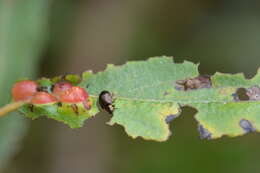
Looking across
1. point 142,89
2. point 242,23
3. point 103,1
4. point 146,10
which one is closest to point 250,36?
point 242,23

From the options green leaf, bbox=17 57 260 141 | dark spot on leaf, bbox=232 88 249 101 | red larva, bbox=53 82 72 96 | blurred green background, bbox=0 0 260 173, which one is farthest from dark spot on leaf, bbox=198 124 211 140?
blurred green background, bbox=0 0 260 173

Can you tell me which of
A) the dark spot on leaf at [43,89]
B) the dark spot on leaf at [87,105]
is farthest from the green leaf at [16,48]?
the dark spot on leaf at [87,105]

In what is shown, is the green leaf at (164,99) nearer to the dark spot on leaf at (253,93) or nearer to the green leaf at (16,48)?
the dark spot on leaf at (253,93)

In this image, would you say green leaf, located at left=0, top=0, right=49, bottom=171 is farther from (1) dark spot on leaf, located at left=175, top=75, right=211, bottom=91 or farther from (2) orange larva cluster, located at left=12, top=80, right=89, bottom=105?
(1) dark spot on leaf, located at left=175, top=75, right=211, bottom=91

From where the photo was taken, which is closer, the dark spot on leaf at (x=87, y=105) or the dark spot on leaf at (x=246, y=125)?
the dark spot on leaf at (x=246, y=125)

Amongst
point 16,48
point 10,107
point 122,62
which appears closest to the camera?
point 10,107

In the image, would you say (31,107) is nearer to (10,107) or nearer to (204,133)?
(10,107)

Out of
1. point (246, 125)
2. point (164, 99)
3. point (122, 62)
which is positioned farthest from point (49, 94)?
point (122, 62)

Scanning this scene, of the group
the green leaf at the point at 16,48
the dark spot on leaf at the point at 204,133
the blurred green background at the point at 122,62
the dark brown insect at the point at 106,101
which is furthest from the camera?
the blurred green background at the point at 122,62
